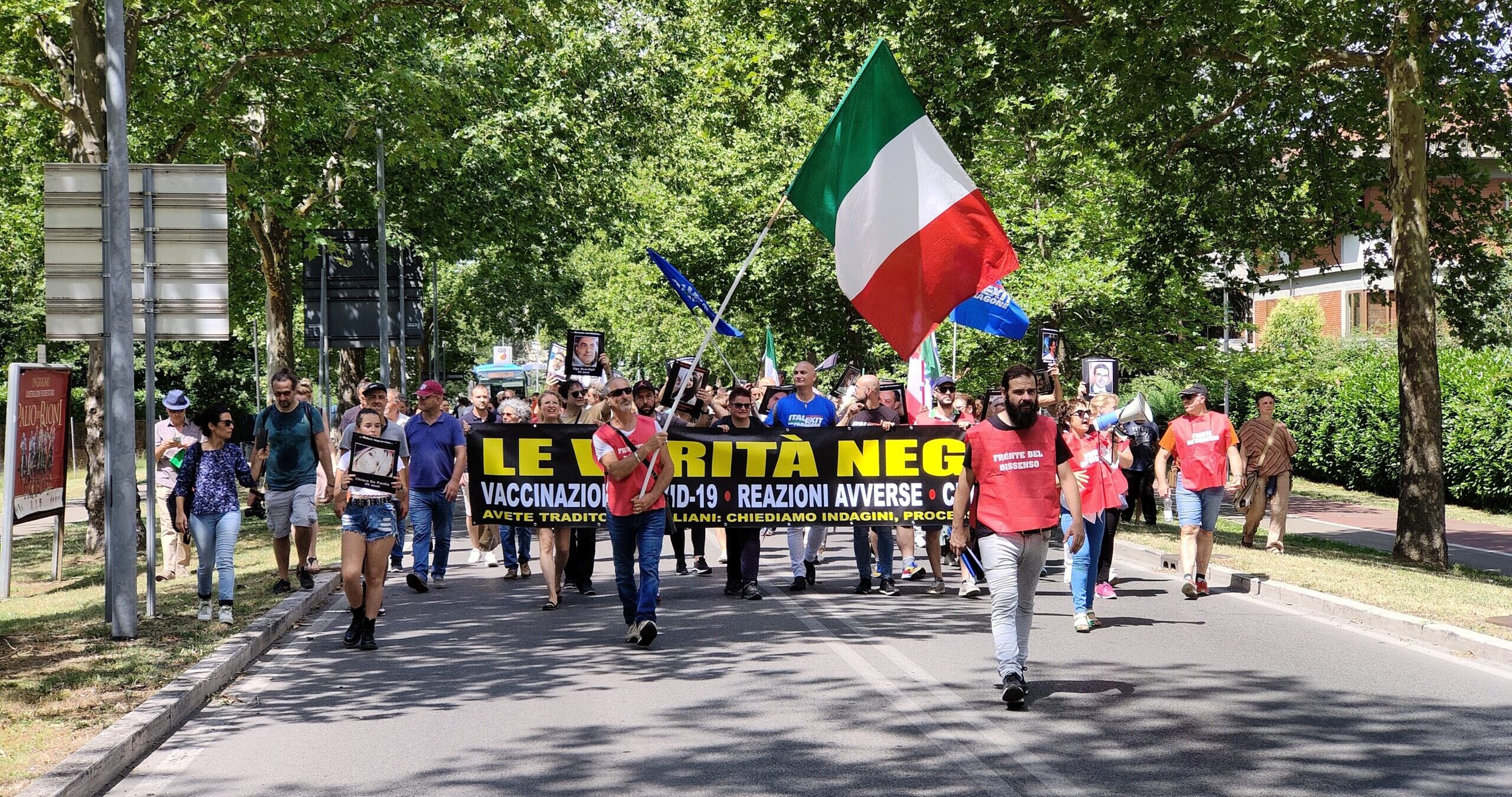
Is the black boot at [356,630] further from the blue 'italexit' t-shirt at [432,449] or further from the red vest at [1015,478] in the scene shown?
the red vest at [1015,478]

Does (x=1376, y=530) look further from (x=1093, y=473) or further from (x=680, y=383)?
(x=1093, y=473)

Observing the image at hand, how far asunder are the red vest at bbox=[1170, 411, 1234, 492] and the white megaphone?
1.49 feet

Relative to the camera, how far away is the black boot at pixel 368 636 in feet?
33.8

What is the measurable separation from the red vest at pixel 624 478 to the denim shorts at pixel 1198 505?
5.05 metres

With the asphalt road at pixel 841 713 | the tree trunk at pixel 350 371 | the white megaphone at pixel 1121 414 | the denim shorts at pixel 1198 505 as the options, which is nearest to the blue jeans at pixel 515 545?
the asphalt road at pixel 841 713

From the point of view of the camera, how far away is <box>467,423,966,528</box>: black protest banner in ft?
44.3

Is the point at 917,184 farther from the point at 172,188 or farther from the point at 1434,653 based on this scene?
the point at 172,188

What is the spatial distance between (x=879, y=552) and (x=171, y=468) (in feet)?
23.4

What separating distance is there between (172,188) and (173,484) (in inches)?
169

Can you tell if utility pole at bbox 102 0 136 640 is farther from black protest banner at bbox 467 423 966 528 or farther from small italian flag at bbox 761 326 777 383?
small italian flag at bbox 761 326 777 383

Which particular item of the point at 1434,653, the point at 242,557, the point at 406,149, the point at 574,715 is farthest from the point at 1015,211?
the point at 574,715

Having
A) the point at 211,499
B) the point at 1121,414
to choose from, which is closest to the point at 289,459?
the point at 211,499

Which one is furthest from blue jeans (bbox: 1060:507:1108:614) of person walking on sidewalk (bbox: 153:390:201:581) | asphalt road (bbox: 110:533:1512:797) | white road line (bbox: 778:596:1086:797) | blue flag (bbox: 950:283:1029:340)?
blue flag (bbox: 950:283:1029:340)

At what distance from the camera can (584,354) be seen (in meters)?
22.2
